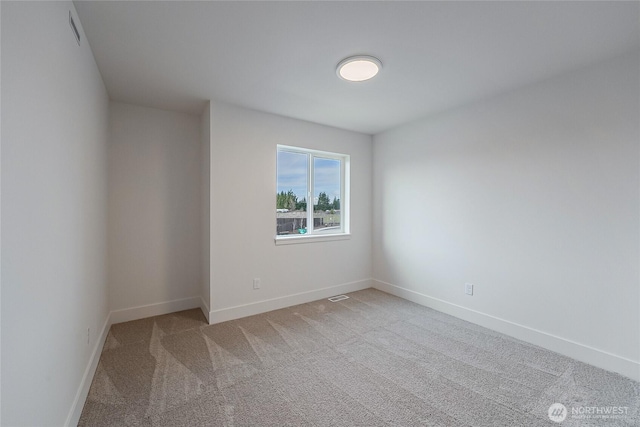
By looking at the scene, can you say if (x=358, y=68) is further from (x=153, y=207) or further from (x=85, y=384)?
(x=85, y=384)

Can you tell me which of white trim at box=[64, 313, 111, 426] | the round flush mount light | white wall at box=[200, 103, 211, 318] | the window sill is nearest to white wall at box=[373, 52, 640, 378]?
the window sill

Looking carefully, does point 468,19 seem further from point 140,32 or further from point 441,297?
point 441,297

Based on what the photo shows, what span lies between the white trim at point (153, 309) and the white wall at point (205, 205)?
0.55 ft

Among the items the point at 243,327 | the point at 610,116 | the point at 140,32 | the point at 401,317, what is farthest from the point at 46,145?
the point at 610,116

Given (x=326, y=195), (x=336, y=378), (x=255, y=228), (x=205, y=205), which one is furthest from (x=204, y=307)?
(x=326, y=195)

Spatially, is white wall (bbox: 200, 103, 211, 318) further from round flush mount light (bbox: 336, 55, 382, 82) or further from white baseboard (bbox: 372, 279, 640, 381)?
white baseboard (bbox: 372, 279, 640, 381)

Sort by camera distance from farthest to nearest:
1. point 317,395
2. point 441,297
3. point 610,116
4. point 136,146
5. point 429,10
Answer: point 441,297, point 136,146, point 610,116, point 317,395, point 429,10

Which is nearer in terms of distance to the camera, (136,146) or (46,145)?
(46,145)

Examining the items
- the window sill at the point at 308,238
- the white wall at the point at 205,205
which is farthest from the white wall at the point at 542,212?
the white wall at the point at 205,205

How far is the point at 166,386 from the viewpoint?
1.94 m

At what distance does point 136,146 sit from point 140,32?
1617 mm

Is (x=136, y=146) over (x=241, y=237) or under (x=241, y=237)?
over

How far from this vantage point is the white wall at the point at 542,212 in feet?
6.87

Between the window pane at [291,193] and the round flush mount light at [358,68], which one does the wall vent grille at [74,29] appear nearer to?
the round flush mount light at [358,68]
